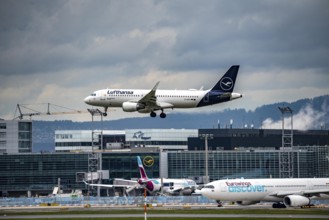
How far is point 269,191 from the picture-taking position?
6048 inches

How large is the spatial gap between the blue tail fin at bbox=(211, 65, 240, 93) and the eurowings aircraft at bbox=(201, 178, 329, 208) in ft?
82.5

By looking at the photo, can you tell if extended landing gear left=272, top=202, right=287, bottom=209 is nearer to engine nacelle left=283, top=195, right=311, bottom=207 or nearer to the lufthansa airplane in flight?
engine nacelle left=283, top=195, right=311, bottom=207

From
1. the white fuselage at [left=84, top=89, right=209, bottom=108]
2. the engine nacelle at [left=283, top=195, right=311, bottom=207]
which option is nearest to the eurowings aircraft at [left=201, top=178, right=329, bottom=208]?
the engine nacelle at [left=283, top=195, right=311, bottom=207]

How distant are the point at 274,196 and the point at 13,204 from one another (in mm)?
49163

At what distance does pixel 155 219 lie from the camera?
115 metres

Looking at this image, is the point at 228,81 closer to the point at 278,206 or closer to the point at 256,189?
the point at 256,189

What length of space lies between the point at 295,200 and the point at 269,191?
17.6 ft

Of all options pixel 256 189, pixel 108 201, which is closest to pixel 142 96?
pixel 108 201

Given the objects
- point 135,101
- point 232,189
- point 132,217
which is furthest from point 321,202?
point 132,217

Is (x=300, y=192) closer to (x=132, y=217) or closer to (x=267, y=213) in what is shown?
(x=267, y=213)

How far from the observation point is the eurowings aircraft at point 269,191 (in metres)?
150

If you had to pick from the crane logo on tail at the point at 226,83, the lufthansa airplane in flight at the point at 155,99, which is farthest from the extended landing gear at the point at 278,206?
the crane logo on tail at the point at 226,83

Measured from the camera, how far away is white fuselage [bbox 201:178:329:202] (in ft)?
491

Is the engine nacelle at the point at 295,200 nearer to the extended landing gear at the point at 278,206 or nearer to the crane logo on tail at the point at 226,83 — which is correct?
the extended landing gear at the point at 278,206
